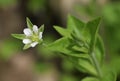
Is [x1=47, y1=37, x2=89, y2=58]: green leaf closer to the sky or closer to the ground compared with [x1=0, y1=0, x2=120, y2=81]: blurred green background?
closer to the ground

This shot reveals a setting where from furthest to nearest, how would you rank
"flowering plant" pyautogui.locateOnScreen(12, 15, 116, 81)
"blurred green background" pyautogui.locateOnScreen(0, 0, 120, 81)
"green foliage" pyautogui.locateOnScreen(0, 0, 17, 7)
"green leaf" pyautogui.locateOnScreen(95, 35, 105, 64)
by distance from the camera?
1. "green foliage" pyautogui.locateOnScreen(0, 0, 17, 7)
2. "blurred green background" pyautogui.locateOnScreen(0, 0, 120, 81)
3. "green leaf" pyautogui.locateOnScreen(95, 35, 105, 64)
4. "flowering plant" pyautogui.locateOnScreen(12, 15, 116, 81)

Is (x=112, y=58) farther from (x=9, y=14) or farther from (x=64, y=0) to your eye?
(x=9, y=14)

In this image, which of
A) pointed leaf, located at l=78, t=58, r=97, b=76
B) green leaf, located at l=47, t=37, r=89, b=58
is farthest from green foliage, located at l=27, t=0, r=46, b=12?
green leaf, located at l=47, t=37, r=89, b=58

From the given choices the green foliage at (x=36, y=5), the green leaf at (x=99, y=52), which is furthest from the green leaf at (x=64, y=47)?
the green foliage at (x=36, y=5)

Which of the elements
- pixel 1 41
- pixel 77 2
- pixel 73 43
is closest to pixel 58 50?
pixel 73 43

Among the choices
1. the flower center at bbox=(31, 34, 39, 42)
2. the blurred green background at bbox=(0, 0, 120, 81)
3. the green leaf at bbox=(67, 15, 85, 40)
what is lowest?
the flower center at bbox=(31, 34, 39, 42)

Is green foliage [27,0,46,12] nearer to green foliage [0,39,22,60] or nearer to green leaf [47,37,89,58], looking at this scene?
green foliage [0,39,22,60]

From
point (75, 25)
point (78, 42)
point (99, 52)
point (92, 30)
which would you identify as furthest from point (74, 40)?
point (99, 52)
